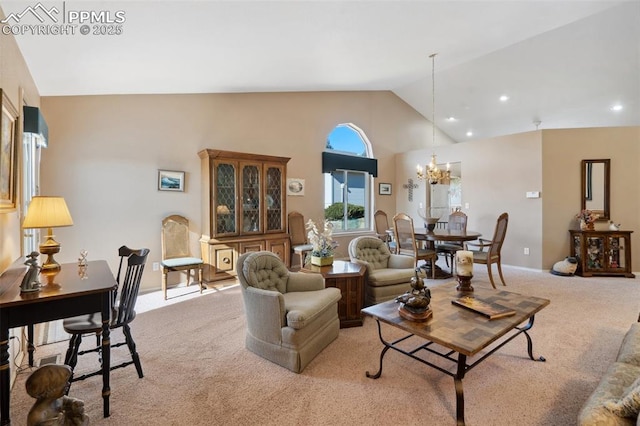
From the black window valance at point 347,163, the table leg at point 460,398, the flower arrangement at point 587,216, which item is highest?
the black window valance at point 347,163

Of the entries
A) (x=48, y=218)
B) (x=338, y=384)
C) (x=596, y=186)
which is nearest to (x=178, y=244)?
(x=48, y=218)

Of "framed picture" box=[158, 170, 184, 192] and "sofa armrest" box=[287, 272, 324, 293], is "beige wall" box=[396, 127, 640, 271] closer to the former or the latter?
"sofa armrest" box=[287, 272, 324, 293]

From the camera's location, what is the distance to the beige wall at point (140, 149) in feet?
12.6

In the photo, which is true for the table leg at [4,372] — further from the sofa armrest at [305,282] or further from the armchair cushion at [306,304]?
the sofa armrest at [305,282]

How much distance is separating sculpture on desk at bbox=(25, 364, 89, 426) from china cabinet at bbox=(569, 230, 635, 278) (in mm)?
6617

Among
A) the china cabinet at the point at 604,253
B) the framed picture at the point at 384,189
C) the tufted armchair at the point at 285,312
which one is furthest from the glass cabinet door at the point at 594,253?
the tufted armchair at the point at 285,312

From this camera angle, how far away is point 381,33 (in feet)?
12.6

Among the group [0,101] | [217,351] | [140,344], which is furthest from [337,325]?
[0,101]

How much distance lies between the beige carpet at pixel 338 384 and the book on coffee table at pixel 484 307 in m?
0.49

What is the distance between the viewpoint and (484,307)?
2.20 metres

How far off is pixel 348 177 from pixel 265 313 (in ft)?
16.4

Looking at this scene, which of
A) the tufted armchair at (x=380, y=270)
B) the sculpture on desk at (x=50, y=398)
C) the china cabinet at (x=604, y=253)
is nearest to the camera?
the sculpture on desk at (x=50, y=398)

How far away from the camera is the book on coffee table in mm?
2072

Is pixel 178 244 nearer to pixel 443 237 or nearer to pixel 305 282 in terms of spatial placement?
pixel 305 282
